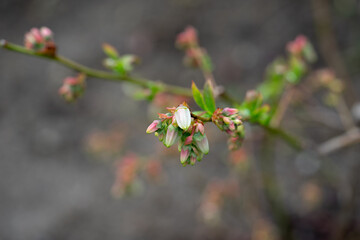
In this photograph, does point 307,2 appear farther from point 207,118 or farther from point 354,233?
point 207,118

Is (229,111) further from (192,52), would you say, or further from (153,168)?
(153,168)

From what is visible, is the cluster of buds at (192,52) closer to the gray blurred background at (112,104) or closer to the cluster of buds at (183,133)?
the cluster of buds at (183,133)

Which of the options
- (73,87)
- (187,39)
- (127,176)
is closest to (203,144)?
(73,87)

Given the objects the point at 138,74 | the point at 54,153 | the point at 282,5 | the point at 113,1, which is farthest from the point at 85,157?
the point at 282,5

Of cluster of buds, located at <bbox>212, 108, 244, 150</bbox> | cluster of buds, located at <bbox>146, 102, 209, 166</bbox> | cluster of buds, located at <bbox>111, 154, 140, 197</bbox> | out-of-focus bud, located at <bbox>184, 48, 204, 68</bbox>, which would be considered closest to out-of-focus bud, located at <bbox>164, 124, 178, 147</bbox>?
cluster of buds, located at <bbox>146, 102, 209, 166</bbox>

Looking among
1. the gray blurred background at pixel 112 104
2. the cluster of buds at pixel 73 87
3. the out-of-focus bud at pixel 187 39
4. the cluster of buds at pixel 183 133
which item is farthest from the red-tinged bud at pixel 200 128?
the gray blurred background at pixel 112 104

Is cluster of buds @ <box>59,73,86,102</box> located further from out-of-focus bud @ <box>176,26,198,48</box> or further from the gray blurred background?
the gray blurred background
